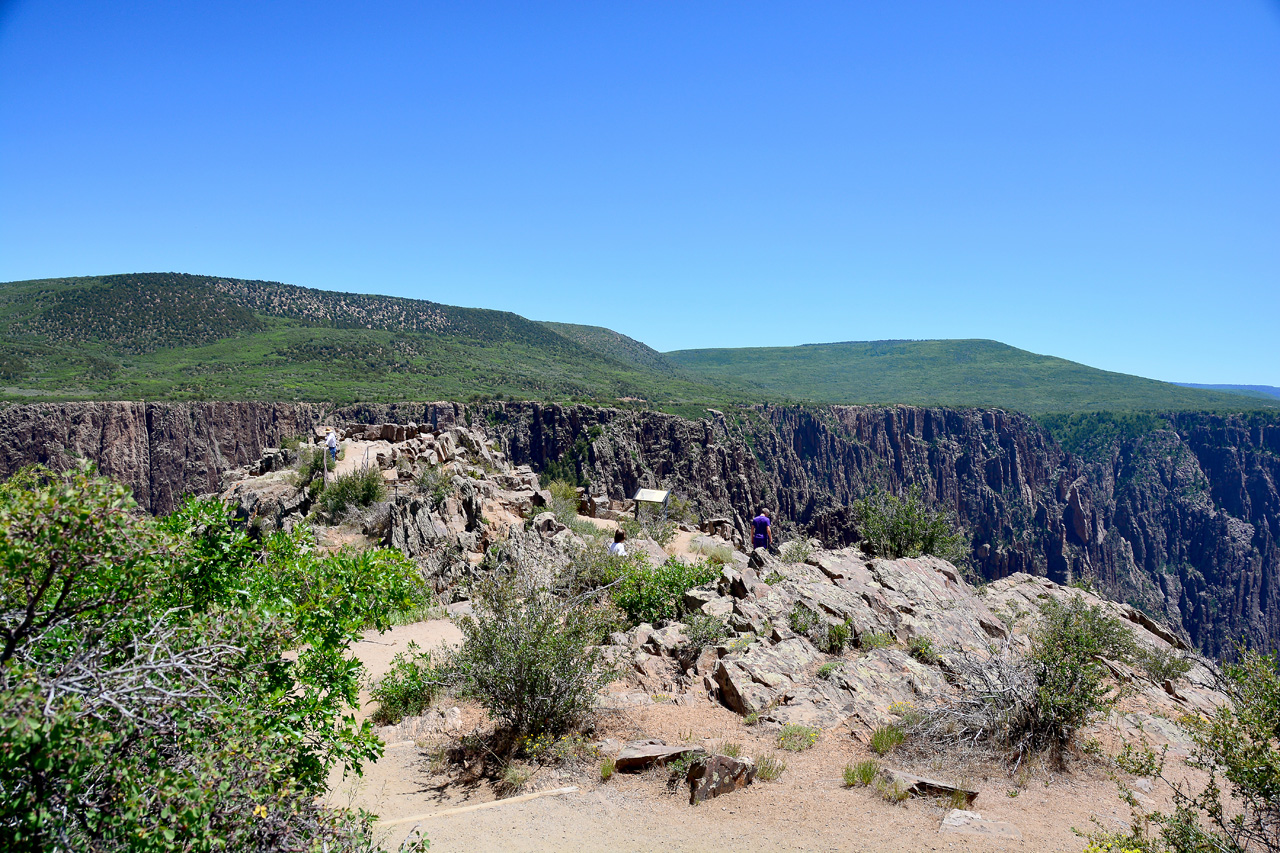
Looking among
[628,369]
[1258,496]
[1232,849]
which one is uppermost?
[628,369]

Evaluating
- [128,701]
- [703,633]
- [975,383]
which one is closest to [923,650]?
[703,633]

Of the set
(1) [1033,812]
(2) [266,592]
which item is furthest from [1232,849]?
(2) [266,592]

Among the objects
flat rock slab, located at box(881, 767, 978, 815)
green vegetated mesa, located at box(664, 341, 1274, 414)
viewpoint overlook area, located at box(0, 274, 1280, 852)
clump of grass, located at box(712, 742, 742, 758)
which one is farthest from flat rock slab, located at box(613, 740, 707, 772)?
green vegetated mesa, located at box(664, 341, 1274, 414)

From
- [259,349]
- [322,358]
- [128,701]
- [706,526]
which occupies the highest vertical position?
[259,349]

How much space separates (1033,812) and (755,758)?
2.65 metres

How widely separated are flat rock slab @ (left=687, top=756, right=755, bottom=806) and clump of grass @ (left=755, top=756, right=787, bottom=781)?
8 cm

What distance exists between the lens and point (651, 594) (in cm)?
1275

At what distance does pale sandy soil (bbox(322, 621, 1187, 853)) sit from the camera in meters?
5.83

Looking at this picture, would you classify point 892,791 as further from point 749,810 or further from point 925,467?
point 925,467

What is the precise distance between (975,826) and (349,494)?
54.9 ft

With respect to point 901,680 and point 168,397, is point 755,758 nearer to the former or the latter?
point 901,680

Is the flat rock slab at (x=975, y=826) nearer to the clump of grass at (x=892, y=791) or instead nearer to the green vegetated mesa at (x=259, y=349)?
the clump of grass at (x=892, y=791)

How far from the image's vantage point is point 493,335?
115625mm

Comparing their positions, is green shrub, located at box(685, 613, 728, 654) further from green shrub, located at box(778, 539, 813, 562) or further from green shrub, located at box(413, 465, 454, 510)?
green shrub, located at box(413, 465, 454, 510)
